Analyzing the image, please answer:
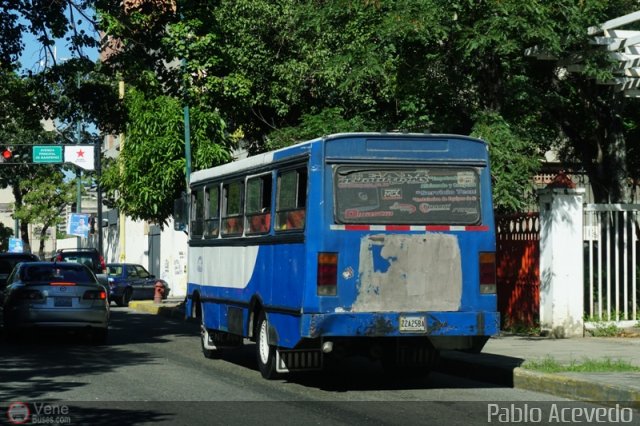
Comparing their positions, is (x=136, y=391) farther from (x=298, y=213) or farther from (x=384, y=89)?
(x=384, y=89)

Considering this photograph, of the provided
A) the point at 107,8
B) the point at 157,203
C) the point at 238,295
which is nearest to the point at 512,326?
the point at 238,295

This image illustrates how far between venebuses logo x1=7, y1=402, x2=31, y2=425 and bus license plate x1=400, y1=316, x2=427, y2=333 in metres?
4.32

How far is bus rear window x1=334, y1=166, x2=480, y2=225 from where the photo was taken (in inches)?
547

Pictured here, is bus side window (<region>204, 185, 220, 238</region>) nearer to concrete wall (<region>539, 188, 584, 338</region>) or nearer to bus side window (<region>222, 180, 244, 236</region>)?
bus side window (<region>222, 180, 244, 236</region>)

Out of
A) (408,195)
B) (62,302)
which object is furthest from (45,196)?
(408,195)

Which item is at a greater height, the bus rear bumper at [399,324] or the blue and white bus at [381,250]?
the blue and white bus at [381,250]

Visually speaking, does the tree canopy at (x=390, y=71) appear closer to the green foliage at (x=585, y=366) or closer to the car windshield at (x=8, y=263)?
the car windshield at (x=8, y=263)

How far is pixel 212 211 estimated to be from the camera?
18516mm

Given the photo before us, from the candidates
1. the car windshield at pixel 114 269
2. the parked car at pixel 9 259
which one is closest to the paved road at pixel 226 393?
the parked car at pixel 9 259

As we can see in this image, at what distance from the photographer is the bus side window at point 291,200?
1414 centimetres

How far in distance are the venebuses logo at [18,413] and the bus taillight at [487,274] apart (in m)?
5.45

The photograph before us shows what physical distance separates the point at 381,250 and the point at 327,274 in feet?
A: 2.34

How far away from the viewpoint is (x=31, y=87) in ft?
87.9

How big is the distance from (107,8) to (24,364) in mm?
9365
